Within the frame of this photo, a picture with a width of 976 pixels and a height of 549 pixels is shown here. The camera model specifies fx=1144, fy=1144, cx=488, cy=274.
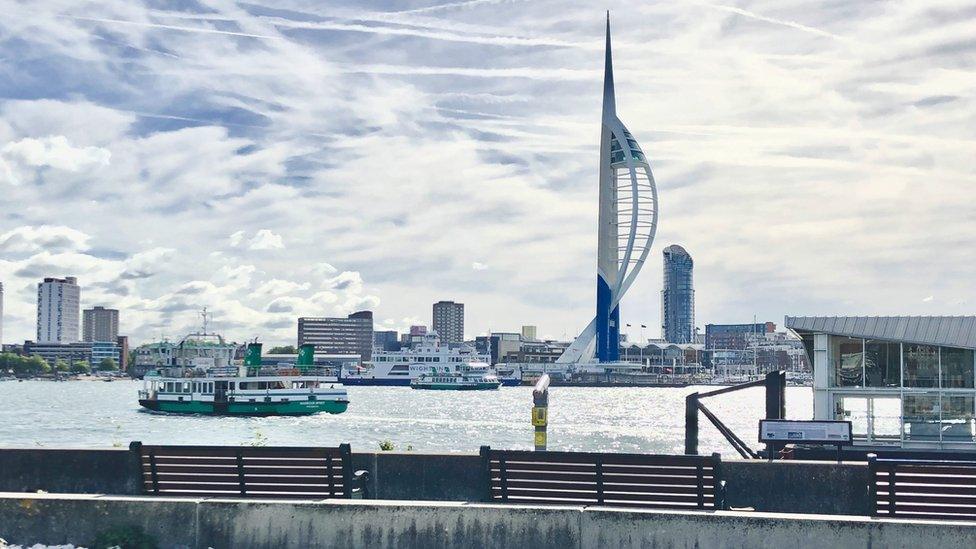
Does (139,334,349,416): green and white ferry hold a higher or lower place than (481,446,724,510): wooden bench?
lower

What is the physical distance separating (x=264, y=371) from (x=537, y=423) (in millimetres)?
104521

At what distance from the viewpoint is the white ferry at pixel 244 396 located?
3595 inches

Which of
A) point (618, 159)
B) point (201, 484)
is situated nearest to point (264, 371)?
point (618, 159)

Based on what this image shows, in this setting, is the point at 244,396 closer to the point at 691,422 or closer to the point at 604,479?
the point at 691,422

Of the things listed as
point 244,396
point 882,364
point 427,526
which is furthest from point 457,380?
point 427,526

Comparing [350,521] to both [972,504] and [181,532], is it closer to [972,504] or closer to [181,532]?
[181,532]

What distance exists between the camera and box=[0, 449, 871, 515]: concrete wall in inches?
549

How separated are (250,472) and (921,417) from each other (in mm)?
20349

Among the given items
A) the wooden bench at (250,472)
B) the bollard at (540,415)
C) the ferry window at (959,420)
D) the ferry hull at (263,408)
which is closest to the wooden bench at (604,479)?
the wooden bench at (250,472)

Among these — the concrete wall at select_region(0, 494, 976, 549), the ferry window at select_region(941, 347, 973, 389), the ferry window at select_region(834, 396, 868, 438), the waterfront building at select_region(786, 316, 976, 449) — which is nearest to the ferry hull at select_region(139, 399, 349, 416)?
the ferry window at select_region(834, 396, 868, 438)

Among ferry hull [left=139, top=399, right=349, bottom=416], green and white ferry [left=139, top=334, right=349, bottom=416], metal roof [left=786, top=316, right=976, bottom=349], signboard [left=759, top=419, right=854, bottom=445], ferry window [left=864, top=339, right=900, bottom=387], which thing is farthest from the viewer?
green and white ferry [left=139, top=334, right=349, bottom=416]

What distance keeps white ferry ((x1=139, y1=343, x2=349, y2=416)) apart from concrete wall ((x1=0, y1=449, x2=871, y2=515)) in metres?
77.1

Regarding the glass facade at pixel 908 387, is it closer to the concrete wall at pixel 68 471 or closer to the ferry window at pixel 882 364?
the ferry window at pixel 882 364

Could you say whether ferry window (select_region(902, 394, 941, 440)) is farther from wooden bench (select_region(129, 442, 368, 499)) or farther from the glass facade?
wooden bench (select_region(129, 442, 368, 499))
